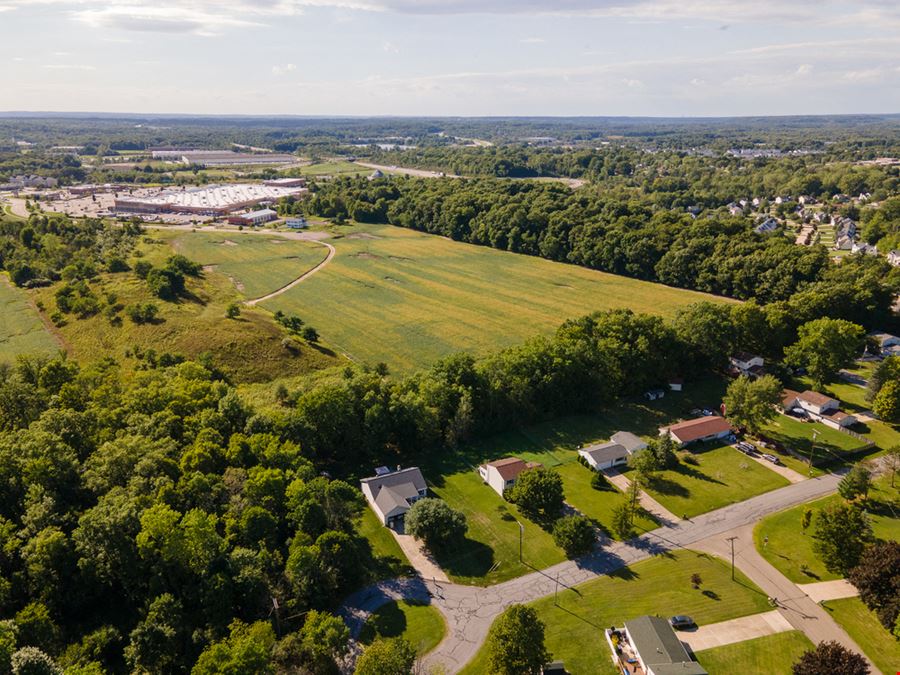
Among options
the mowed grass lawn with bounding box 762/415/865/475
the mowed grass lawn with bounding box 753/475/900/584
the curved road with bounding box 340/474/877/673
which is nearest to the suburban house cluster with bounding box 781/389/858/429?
the mowed grass lawn with bounding box 762/415/865/475

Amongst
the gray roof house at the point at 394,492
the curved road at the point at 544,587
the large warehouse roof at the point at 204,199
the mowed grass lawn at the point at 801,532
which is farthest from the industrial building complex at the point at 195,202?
the mowed grass lawn at the point at 801,532

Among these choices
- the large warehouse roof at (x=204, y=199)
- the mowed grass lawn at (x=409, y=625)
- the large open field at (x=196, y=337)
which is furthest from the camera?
the large warehouse roof at (x=204, y=199)

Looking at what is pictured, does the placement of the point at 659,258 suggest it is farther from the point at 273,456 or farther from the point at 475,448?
the point at 273,456

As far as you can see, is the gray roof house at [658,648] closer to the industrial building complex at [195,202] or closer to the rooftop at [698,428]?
the rooftop at [698,428]

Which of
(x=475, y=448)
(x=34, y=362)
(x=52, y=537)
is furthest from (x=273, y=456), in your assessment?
(x=34, y=362)

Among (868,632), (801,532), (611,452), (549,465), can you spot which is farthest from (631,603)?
(611,452)

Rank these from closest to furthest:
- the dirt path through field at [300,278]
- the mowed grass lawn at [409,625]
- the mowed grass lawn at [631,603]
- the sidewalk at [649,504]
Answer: the mowed grass lawn at [631,603], the mowed grass lawn at [409,625], the sidewalk at [649,504], the dirt path through field at [300,278]
